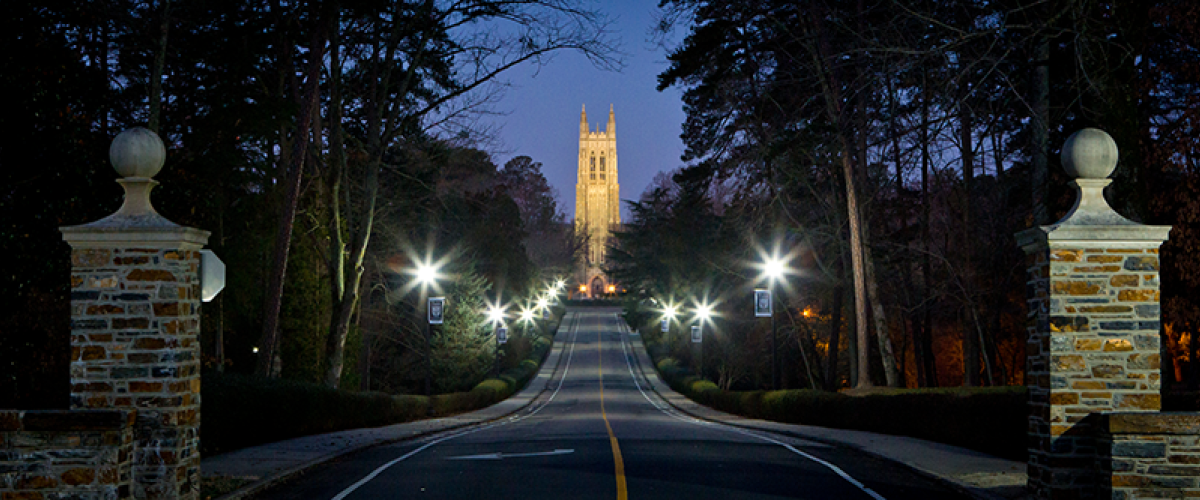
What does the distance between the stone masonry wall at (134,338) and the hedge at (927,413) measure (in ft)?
34.3

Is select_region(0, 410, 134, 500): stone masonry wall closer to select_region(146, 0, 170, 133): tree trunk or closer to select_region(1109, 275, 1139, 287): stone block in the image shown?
select_region(1109, 275, 1139, 287): stone block

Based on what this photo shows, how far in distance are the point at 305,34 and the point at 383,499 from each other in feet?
47.0

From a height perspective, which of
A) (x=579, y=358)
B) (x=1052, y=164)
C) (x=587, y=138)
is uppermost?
(x=587, y=138)

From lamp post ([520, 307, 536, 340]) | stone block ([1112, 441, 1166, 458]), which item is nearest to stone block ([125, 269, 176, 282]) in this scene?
stone block ([1112, 441, 1166, 458])

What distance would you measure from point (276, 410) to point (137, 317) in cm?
891

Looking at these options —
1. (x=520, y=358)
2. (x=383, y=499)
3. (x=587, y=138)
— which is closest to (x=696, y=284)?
(x=520, y=358)

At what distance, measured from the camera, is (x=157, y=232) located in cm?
815

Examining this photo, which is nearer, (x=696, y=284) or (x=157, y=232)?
(x=157, y=232)

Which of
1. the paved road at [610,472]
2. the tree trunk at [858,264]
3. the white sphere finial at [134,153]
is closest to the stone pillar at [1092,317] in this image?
the paved road at [610,472]

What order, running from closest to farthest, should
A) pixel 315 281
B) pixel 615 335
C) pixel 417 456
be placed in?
pixel 417 456
pixel 315 281
pixel 615 335

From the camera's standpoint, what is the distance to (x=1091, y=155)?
27.1 ft

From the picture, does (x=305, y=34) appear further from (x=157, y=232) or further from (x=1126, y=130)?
(x=1126, y=130)

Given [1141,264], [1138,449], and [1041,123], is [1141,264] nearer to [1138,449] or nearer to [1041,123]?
[1138,449]

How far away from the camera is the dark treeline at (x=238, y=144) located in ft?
47.4
